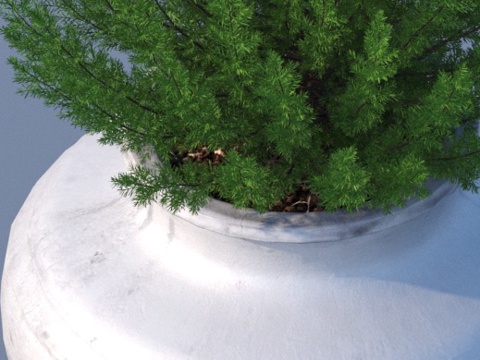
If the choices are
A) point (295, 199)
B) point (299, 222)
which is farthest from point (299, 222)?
point (295, 199)

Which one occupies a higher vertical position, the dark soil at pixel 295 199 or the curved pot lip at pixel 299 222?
the dark soil at pixel 295 199

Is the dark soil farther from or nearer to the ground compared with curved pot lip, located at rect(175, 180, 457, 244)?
farther from the ground

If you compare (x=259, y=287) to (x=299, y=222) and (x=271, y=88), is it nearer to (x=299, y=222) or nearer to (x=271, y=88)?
(x=299, y=222)

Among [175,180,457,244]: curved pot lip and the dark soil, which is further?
the dark soil

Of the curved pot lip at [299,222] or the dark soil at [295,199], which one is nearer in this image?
the curved pot lip at [299,222]

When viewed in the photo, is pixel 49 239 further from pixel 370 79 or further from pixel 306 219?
pixel 370 79

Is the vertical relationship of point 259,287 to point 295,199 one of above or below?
below

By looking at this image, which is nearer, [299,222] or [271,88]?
[271,88]

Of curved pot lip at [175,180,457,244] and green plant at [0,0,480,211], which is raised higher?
green plant at [0,0,480,211]
